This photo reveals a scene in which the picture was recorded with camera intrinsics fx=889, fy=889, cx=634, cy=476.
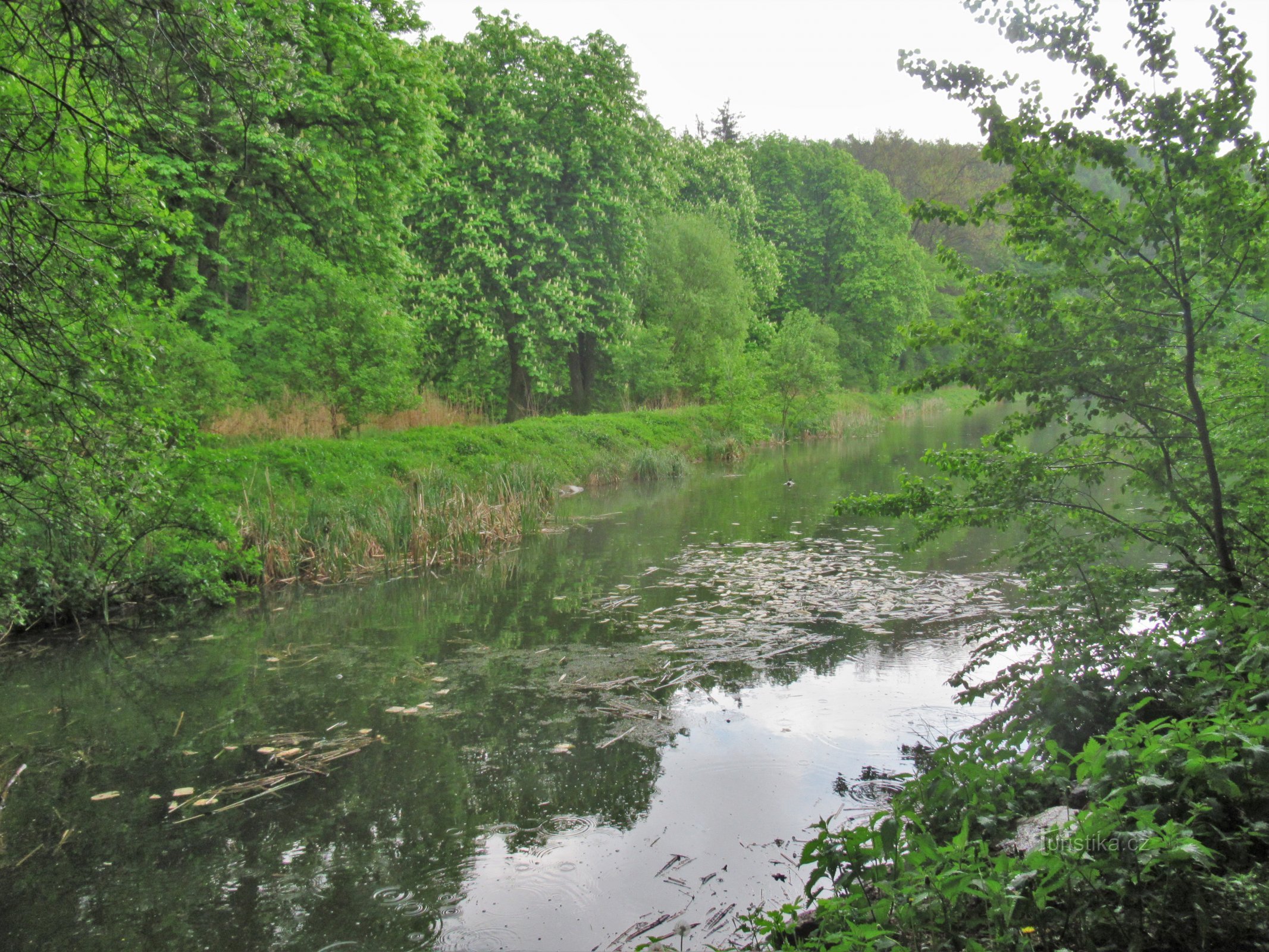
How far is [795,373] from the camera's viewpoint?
103ft

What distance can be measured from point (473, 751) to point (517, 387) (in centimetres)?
A: 2046

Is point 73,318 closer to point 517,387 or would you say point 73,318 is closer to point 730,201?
point 517,387

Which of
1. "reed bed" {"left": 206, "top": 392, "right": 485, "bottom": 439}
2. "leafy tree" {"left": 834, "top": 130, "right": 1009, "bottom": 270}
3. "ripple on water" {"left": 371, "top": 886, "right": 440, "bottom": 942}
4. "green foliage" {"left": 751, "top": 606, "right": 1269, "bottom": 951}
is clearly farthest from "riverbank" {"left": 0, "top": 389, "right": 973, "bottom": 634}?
"leafy tree" {"left": 834, "top": 130, "right": 1009, "bottom": 270}

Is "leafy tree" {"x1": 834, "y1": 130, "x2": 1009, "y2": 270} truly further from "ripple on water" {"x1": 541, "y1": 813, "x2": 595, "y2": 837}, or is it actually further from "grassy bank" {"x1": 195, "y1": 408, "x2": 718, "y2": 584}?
"ripple on water" {"x1": 541, "y1": 813, "x2": 595, "y2": 837}

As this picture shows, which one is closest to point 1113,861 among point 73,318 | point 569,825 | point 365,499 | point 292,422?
point 569,825

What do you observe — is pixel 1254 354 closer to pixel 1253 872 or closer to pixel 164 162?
pixel 1253 872

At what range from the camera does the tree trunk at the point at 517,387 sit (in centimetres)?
2497

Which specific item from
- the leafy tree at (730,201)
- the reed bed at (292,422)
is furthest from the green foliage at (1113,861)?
the leafy tree at (730,201)

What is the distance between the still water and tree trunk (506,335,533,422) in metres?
14.5

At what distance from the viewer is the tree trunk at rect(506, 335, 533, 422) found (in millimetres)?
24969

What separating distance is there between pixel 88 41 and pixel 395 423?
51.5 feet

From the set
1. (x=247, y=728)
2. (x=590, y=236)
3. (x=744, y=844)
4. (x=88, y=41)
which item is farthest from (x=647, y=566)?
(x=590, y=236)

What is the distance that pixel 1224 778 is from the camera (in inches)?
105

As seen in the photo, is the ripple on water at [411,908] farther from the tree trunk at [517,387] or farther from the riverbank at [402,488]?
the tree trunk at [517,387]
